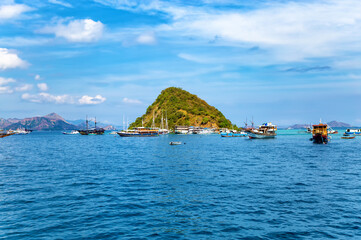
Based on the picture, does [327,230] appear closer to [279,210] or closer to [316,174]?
[279,210]

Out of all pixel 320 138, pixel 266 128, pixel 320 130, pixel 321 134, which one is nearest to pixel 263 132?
pixel 266 128

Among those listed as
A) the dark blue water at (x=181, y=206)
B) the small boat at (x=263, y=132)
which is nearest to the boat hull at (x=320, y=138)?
the small boat at (x=263, y=132)

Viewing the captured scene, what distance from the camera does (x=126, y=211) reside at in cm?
2378

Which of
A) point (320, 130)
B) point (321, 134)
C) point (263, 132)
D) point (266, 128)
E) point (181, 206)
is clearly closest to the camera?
point (181, 206)

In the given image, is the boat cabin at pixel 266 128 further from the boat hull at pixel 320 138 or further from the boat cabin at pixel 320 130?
the boat cabin at pixel 320 130

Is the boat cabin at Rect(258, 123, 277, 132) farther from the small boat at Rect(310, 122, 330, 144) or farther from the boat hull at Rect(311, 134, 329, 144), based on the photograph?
the small boat at Rect(310, 122, 330, 144)

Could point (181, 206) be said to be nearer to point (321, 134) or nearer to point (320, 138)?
point (321, 134)

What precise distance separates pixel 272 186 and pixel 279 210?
1030 cm

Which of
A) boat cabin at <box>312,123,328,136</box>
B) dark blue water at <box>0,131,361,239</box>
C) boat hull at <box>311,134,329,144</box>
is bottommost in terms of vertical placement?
dark blue water at <box>0,131,361,239</box>

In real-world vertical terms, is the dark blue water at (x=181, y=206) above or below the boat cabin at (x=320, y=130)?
below

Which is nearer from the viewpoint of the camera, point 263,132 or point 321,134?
point 321,134

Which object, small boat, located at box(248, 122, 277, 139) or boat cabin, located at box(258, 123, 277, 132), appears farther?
boat cabin, located at box(258, 123, 277, 132)

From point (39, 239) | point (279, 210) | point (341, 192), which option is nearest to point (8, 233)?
point (39, 239)

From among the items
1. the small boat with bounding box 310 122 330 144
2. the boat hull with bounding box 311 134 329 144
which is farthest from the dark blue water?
the boat hull with bounding box 311 134 329 144
